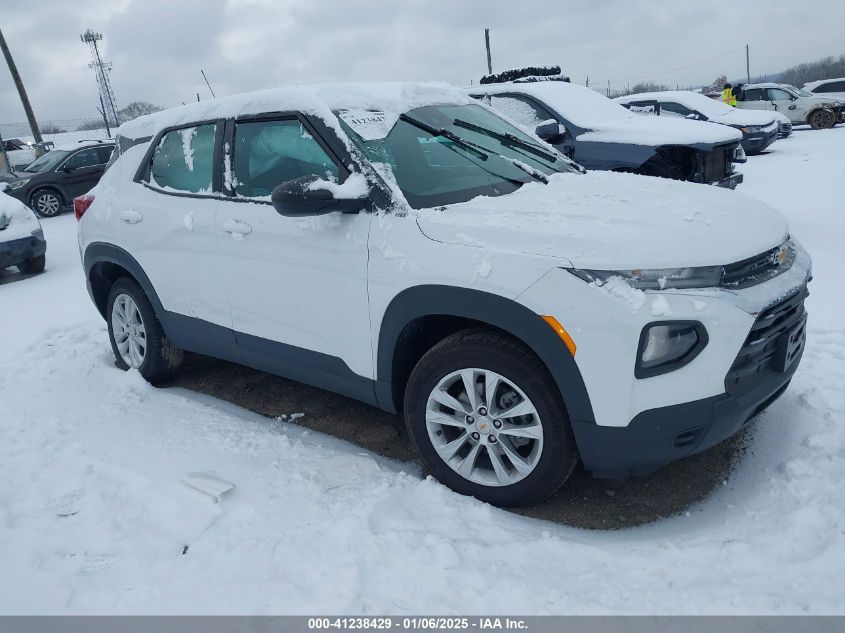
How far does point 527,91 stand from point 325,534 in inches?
238

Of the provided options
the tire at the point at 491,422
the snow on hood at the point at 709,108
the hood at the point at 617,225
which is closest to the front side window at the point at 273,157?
the hood at the point at 617,225

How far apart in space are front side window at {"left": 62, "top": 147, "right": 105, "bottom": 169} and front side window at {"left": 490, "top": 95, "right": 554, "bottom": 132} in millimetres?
11129

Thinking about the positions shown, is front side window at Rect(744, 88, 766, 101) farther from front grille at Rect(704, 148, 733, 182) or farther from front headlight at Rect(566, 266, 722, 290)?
front headlight at Rect(566, 266, 722, 290)

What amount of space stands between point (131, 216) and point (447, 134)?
7.12ft

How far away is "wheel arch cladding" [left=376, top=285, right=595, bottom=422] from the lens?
2.49 metres

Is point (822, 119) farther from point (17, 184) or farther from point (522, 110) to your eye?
point (17, 184)

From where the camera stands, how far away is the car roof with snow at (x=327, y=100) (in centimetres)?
337

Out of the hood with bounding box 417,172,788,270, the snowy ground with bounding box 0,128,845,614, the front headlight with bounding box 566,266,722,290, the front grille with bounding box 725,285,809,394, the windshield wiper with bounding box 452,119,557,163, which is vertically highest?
the windshield wiper with bounding box 452,119,557,163

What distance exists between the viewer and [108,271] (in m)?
4.78

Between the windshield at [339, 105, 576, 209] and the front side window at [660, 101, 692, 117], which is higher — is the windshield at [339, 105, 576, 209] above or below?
above

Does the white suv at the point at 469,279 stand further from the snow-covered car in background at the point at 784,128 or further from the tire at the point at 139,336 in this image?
the snow-covered car in background at the point at 784,128

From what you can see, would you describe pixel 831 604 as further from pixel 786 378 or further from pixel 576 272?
pixel 576 272

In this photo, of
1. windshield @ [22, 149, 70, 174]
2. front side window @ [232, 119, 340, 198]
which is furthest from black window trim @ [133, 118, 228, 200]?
windshield @ [22, 149, 70, 174]

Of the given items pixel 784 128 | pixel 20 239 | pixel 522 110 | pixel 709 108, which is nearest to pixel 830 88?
pixel 784 128
